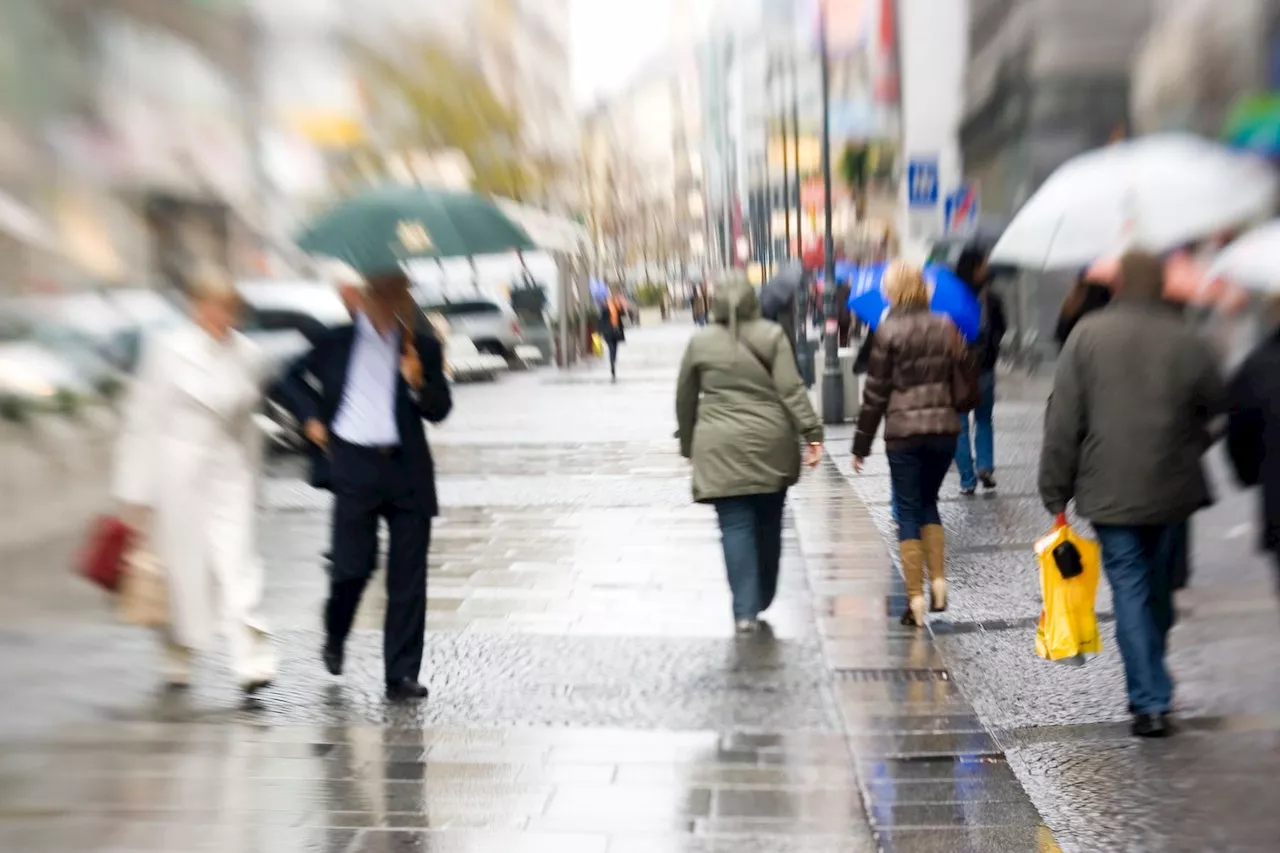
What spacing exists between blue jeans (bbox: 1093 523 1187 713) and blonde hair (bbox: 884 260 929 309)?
2193 mm

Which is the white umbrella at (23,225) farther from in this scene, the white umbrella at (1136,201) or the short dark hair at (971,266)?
the white umbrella at (1136,201)

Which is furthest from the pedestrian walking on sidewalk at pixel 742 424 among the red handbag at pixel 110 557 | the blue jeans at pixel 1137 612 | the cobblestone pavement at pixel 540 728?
the red handbag at pixel 110 557

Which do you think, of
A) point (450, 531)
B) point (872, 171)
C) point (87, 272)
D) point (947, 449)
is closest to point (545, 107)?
point (872, 171)

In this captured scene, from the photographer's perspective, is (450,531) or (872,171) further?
(872,171)

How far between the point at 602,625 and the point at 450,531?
359 centimetres

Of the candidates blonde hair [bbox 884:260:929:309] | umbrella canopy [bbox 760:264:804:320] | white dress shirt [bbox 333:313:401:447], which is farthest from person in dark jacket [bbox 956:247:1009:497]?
white dress shirt [bbox 333:313:401:447]

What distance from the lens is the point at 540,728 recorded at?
20.5ft

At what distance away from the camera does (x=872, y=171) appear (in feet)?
115

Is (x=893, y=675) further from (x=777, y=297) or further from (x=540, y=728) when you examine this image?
(x=777, y=297)

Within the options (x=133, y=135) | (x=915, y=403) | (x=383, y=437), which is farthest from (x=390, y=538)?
(x=133, y=135)

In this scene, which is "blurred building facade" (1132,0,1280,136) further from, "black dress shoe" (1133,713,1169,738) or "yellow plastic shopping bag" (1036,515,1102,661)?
"black dress shoe" (1133,713,1169,738)

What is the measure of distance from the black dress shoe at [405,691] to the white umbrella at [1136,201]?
3595 mm

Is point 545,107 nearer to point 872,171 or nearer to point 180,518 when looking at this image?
point 872,171

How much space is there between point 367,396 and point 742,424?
1995 mm
